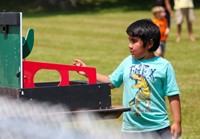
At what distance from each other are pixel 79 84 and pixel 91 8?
121 ft

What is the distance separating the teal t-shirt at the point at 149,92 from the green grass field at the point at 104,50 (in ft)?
8.12

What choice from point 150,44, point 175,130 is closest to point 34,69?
point 150,44

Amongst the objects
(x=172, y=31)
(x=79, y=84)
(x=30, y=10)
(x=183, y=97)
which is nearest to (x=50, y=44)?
(x=172, y=31)

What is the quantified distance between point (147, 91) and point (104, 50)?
13.5 metres

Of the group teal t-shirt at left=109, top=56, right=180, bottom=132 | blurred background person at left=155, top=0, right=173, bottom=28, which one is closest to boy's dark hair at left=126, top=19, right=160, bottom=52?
teal t-shirt at left=109, top=56, right=180, bottom=132

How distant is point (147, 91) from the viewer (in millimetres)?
5809

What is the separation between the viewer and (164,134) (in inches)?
230

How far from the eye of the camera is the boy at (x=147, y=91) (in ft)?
19.0

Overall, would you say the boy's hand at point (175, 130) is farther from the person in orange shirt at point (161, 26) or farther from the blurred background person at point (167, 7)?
the blurred background person at point (167, 7)

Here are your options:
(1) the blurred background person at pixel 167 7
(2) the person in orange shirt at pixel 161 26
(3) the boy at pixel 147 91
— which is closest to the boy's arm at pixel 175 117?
(3) the boy at pixel 147 91

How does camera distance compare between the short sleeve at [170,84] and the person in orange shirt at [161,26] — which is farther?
the person in orange shirt at [161,26]

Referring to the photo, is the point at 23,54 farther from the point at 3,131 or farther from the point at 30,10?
the point at 30,10

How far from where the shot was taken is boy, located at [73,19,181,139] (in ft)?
19.0

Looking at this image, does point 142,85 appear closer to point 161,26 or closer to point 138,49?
point 138,49
